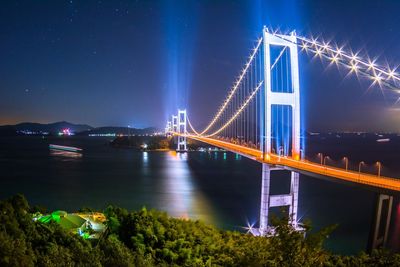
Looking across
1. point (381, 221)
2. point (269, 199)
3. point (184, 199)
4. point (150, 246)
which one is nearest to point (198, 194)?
point (184, 199)

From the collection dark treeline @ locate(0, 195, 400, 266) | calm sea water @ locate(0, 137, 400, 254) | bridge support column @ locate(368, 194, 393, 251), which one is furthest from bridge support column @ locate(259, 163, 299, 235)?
dark treeline @ locate(0, 195, 400, 266)

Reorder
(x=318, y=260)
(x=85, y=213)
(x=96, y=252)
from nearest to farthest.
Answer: (x=318, y=260), (x=96, y=252), (x=85, y=213)

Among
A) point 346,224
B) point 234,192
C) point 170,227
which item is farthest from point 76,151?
point 170,227

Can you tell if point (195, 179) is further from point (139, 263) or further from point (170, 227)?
point (139, 263)

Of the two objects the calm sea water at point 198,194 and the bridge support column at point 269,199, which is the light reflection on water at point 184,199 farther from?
the bridge support column at point 269,199

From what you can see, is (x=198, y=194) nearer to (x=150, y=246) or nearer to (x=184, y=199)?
(x=184, y=199)
